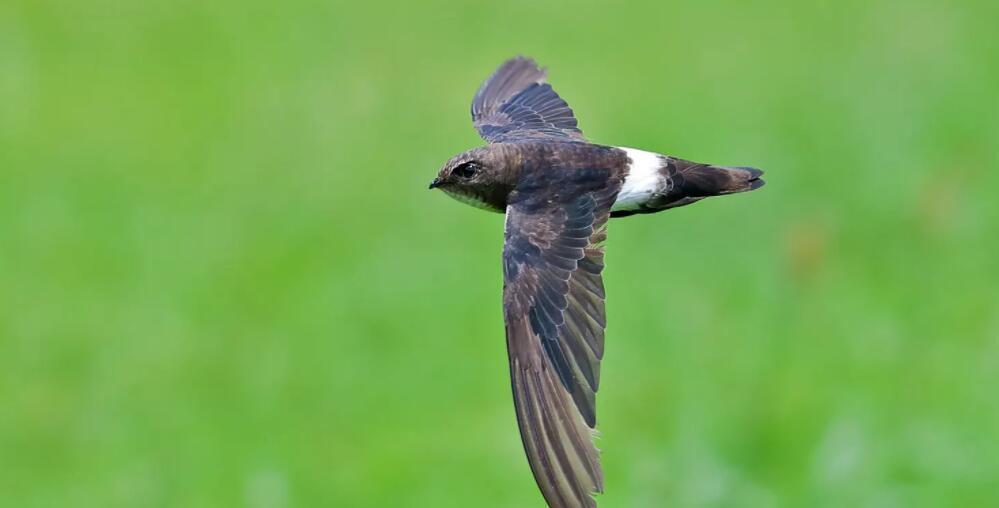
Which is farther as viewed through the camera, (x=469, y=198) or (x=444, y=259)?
(x=444, y=259)

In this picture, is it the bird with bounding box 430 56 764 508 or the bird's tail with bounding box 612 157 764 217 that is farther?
the bird's tail with bounding box 612 157 764 217

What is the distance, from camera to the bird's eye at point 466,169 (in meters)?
6.15

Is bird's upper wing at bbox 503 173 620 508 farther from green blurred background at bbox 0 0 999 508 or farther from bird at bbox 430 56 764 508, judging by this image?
green blurred background at bbox 0 0 999 508

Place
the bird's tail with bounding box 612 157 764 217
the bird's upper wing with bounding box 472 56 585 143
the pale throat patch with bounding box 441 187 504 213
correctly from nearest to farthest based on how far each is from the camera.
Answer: the pale throat patch with bounding box 441 187 504 213 < the bird's tail with bounding box 612 157 764 217 < the bird's upper wing with bounding box 472 56 585 143

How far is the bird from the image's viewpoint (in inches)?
217

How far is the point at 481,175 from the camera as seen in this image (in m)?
6.16

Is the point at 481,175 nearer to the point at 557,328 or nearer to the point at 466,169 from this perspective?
the point at 466,169

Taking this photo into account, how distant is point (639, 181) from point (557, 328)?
0.67 m

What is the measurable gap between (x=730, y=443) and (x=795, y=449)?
41cm

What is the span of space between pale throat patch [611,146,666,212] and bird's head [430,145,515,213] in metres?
0.34

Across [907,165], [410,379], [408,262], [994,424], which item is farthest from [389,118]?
[994,424]

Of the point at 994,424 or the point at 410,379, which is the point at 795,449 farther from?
the point at 410,379

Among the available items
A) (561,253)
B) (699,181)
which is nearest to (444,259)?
(699,181)

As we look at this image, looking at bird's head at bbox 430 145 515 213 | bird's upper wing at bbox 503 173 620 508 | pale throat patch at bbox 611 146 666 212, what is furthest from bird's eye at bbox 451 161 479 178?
pale throat patch at bbox 611 146 666 212
